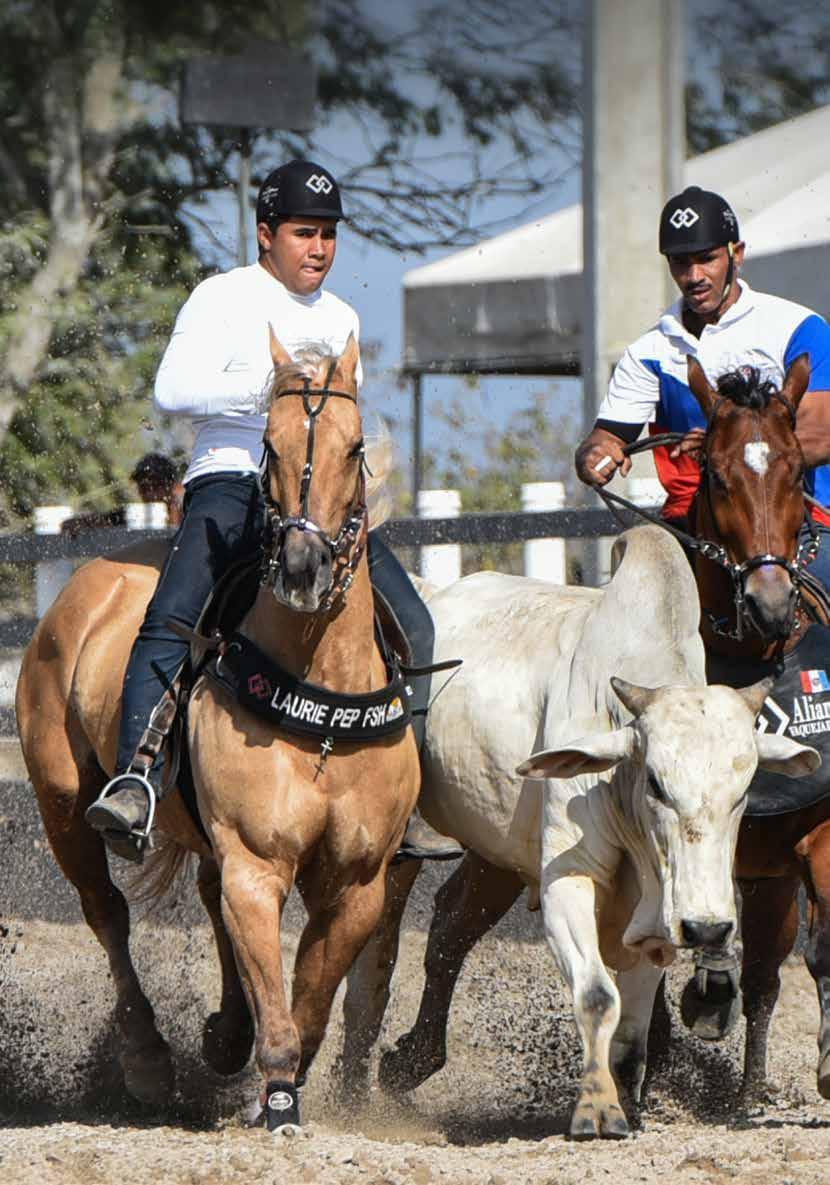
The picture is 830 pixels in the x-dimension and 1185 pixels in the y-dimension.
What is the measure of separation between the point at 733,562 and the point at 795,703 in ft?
1.72

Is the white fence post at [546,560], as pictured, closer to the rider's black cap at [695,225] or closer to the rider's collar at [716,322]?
the rider's collar at [716,322]

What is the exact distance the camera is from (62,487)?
14859 millimetres

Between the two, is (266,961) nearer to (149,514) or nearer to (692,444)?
(692,444)

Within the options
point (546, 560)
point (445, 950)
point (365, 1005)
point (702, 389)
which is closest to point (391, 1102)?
point (365, 1005)

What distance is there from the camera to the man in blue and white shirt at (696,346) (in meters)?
5.91

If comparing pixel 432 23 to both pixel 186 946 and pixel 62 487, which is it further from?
pixel 186 946

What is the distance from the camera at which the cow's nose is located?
4.79 m

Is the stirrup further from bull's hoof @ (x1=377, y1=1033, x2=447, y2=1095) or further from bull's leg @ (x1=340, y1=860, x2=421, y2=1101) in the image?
bull's hoof @ (x1=377, y1=1033, x2=447, y2=1095)

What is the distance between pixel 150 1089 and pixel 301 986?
96 cm

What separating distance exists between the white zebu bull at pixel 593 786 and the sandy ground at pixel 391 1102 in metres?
0.30

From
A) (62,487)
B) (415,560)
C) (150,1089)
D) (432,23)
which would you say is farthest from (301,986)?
(432,23)

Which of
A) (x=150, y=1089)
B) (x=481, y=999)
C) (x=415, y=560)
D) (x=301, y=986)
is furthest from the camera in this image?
(x=415, y=560)

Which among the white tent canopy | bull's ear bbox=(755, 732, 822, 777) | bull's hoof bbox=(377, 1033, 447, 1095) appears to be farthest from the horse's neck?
the white tent canopy

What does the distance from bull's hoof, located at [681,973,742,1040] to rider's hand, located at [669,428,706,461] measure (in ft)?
4.61
